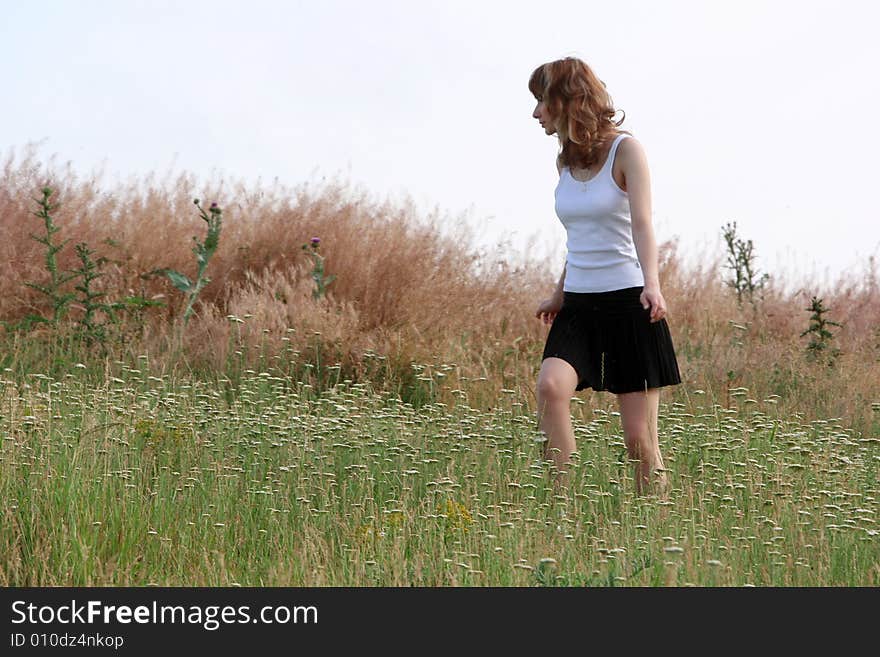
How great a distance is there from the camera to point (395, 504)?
525 cm

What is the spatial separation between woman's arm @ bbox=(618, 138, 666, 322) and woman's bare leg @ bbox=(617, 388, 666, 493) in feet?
1.51

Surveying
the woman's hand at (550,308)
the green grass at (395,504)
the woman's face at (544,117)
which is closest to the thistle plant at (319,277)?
the green grass at (395,504)

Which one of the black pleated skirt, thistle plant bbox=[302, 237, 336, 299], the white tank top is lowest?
the black pleated skirt

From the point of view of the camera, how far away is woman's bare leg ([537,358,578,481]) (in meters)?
5.06

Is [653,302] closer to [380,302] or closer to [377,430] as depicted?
[377,430]

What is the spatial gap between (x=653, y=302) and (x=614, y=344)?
14.1 inches

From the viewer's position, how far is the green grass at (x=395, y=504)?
14.3ft

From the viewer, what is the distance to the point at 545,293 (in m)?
11.9

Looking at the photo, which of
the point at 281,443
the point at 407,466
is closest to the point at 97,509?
the point at 281,443

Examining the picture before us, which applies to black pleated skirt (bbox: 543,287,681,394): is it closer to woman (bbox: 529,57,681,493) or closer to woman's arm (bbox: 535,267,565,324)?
woman (bbox: 529,57,681,493)

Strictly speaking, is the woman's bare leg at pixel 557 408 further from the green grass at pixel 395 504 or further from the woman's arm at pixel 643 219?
the woman's arm at pixel 643 219

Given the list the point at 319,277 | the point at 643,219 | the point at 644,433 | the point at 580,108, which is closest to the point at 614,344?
the point at 644,433

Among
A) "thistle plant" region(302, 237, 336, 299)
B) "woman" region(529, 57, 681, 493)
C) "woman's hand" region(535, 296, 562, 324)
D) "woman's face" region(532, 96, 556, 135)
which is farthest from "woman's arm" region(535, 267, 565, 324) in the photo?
"thistle plant" region(302, 237, 336, 299)
